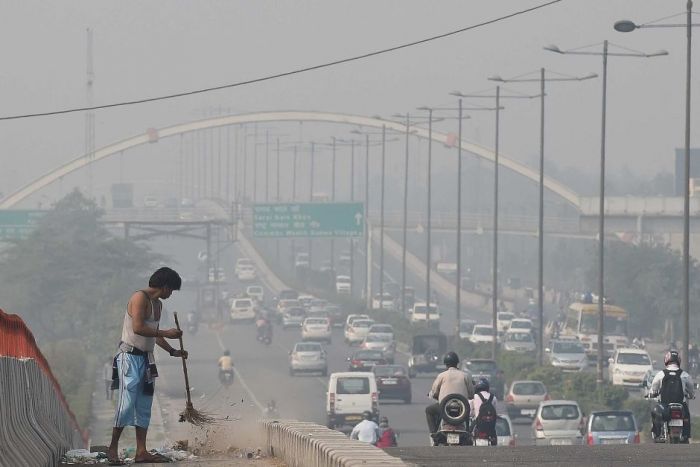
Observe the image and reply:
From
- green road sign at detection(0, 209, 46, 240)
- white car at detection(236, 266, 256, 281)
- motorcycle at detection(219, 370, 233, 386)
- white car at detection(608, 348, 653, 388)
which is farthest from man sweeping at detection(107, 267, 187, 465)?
white car at detection(236, 266, 256, 281)

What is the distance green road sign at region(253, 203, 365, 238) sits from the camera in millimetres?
106062

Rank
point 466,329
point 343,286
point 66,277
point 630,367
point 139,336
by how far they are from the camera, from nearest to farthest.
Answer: point 139,336, point 630,367, point 466,329, point 66,277, point 343,286

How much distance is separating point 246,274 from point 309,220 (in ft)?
198

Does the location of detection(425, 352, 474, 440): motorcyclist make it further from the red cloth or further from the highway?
the red cloth

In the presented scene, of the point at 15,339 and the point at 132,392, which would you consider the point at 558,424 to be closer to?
the point at 15,339

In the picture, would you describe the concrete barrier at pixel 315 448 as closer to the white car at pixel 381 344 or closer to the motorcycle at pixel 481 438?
the motorcycle at pixel 481 438

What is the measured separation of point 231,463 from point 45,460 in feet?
6.55

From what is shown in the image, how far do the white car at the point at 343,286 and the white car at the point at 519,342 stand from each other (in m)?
65.3

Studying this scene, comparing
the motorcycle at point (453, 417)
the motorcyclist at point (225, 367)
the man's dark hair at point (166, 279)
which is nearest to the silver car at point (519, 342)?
the motorcyclist at point (225, 367)

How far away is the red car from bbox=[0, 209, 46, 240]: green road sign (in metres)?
58.9

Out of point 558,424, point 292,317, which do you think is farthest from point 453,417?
point 292,317

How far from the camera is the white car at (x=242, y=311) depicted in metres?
113

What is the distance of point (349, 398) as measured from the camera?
1852 inches

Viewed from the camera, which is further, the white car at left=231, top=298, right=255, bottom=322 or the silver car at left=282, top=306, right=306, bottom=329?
the white car at left=231, top=298, right=255, bottom=322
